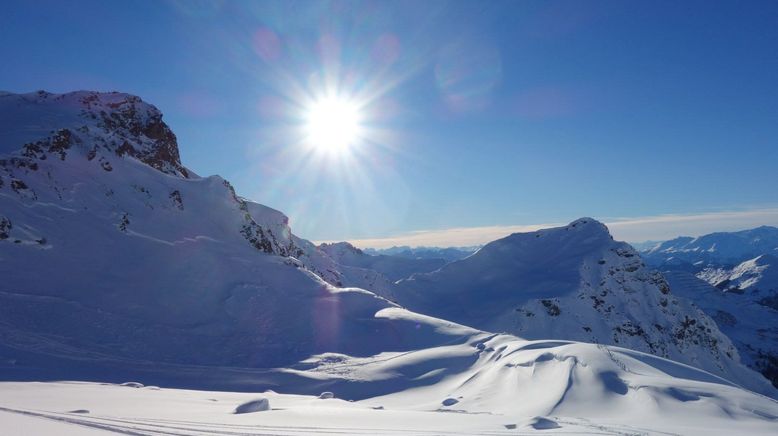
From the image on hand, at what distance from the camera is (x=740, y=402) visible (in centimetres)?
885

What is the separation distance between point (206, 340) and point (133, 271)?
533 centimetres

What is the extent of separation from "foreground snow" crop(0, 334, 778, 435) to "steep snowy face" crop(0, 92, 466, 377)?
416cm

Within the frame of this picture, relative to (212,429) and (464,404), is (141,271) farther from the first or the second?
(212,429)

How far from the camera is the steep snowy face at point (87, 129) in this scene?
2408cm

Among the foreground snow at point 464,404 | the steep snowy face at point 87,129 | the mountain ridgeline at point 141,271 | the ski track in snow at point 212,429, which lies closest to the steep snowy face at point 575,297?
the mountain ridgeline at point 141,271

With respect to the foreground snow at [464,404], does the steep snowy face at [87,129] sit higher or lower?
higher

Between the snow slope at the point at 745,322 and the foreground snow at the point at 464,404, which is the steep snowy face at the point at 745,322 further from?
the foreground snow at the point at 464,404

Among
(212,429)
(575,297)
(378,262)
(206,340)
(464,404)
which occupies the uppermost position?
(378,262)

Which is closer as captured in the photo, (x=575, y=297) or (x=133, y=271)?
(x=133, y=271)

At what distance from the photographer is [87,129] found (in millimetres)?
26594

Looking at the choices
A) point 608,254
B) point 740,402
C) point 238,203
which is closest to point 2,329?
point 238,203

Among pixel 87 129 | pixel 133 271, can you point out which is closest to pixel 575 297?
pixel 133 271

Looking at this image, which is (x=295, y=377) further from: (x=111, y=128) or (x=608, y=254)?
(x=608, y=254)

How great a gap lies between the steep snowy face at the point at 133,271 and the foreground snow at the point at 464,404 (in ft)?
13.6
